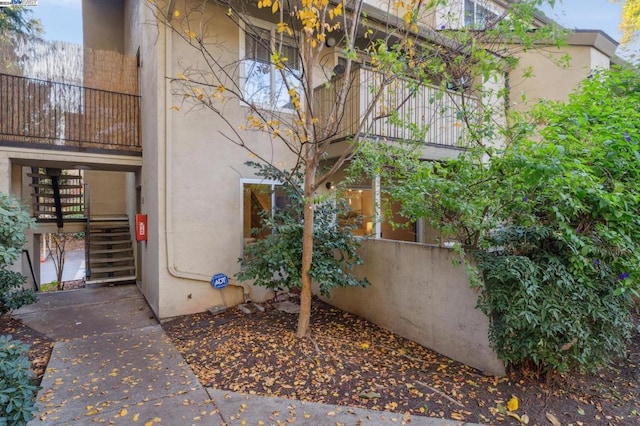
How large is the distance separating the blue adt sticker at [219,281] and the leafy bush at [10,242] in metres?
2.72

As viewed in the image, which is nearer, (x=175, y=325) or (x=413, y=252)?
(x=413, y=252)

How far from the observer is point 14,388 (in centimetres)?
227

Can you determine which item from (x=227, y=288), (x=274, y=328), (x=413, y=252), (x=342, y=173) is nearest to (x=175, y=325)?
(x=227, y=288)

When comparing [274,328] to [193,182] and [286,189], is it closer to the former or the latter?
[286,189]

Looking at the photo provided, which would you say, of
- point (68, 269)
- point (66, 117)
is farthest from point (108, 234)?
point (68, 269)

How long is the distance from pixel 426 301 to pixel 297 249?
77.9 inches

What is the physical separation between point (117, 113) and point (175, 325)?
475cm

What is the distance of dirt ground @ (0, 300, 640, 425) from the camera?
3.26m

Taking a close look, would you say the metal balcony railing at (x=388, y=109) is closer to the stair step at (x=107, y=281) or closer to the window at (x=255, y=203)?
the window at (x=255, y=203)

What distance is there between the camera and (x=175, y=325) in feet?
18.0

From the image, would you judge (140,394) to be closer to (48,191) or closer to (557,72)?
(48,191)

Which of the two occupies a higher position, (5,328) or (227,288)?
(227,288)

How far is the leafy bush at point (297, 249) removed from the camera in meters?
4.90

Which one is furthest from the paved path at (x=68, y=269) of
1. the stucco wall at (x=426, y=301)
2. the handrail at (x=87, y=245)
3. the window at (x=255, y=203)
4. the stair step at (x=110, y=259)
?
the stucco wall at (x=426, y=301)
